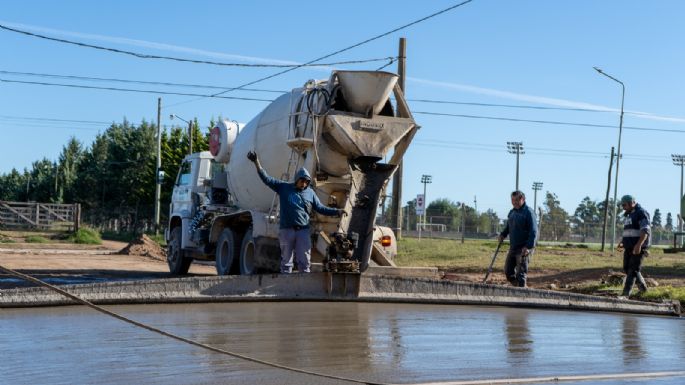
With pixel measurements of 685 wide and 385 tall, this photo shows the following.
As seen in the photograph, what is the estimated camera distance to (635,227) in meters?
14.5

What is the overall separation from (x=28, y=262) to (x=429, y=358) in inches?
699

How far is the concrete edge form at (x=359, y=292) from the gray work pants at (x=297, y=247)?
1219 millimetres

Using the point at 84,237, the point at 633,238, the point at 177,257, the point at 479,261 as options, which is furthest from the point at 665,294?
the point at 84,237

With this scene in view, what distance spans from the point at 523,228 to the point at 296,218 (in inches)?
155

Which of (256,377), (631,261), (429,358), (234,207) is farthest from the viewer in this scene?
(234,207)

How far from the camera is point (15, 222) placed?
49156 mm

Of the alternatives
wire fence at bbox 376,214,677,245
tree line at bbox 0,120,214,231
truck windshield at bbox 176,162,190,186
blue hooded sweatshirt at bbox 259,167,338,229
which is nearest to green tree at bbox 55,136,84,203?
tree line at bbox 0,120,214,231

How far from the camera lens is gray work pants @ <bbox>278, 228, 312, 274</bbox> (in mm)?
12867

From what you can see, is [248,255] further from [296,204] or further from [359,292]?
[359,292]

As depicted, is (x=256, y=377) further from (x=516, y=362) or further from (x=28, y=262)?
(x=28, y=262)

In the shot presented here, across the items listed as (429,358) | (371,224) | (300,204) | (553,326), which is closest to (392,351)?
(429,358)

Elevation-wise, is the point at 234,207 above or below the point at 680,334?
above

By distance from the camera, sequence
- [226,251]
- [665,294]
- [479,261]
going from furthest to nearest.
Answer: [479,261] → [226,251] → [665,294]

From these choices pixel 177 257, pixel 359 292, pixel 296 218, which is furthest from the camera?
pixel 177 257
